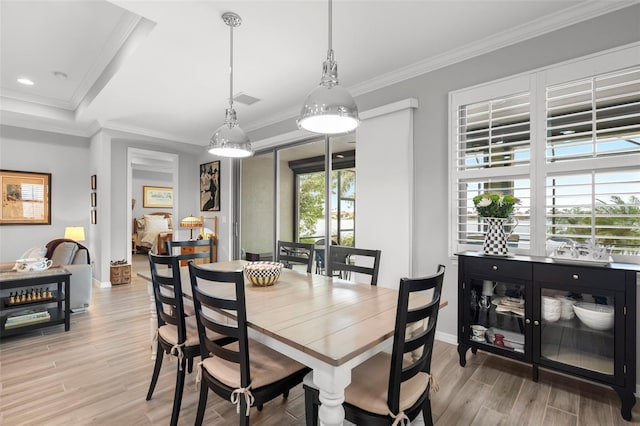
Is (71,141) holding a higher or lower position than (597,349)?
higher

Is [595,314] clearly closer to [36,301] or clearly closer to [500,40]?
[500,40]

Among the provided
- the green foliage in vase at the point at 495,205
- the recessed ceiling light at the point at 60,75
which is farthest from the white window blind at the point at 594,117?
the recessed ceiling light at the point at 60,75

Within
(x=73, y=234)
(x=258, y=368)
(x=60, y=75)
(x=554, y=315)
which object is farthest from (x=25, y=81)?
(x=554, y=315)

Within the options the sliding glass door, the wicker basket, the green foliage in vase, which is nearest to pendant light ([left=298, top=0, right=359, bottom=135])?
the wicker basket

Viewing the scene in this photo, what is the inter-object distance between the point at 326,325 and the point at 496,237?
1764 mm

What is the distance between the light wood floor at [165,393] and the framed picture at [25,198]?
3048mm

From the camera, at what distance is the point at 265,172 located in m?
5.00

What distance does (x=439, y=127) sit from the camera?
291 cm

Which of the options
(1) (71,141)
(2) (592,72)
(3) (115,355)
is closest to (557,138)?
(2) (592,72)

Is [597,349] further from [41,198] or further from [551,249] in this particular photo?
[41,198]

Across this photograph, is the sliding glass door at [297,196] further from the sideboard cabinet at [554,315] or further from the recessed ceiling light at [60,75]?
the recessed ceiling light at [60,75]

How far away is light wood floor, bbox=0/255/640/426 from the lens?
5.93 ft

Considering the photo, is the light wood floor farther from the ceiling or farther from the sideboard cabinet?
the ceiling

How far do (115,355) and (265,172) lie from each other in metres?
3.16
